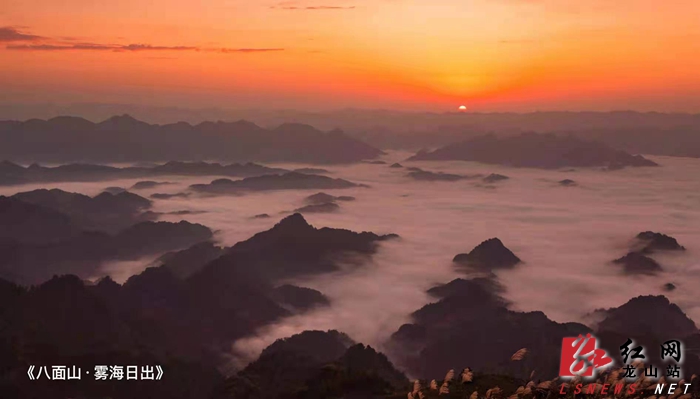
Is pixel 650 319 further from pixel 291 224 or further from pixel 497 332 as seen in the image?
pixel 291 224

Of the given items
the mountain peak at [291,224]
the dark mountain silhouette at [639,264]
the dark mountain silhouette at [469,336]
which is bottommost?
the dark mountain silhouette at [469,336]

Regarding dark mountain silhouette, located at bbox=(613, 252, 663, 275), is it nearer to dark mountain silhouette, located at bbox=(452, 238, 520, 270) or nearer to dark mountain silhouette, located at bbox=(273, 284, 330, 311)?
dark mountain silhouette, located at bbox=(452, 238, 520, 270)

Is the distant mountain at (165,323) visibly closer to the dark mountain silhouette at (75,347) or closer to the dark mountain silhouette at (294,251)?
the dark mountain silhouette at (75,347)

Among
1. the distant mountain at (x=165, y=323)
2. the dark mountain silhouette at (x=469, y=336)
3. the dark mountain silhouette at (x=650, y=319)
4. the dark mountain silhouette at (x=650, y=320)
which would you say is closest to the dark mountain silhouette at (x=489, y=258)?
the distant mountain at (x=165, y=323)

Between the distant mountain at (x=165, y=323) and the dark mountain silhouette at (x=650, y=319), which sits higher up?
the distant mountain at (x=165, y=323)

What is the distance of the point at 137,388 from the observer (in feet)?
200

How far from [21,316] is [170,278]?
4861 cm

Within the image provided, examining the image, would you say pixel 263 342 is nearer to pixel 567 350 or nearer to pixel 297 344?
pixel 297 344

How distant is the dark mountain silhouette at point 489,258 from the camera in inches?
6919

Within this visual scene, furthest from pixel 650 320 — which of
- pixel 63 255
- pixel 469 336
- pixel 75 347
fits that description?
pixel 63 255

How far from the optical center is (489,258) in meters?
179

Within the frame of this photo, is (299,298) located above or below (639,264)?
below

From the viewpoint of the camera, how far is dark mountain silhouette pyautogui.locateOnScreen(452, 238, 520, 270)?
175750 mm

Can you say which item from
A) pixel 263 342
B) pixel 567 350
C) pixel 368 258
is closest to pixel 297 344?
pixel 263 342
